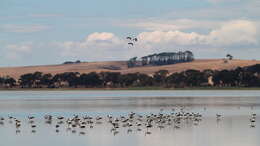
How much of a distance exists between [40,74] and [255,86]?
60.2 meters

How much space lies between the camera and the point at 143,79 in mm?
175500

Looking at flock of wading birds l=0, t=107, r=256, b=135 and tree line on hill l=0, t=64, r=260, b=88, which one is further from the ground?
tree line on hill l=0, t=64, r=260, b=88

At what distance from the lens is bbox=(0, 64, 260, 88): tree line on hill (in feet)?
537

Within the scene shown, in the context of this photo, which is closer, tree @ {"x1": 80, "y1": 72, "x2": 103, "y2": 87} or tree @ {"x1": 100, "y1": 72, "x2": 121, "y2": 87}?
tree @ {"x1": 100, "y1": 72, "x2": 121, "y2": 87}

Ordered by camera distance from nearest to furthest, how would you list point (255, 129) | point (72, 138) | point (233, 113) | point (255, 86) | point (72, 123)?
point (72, 138) < point (255, 129) < point (72, 123) < point (233, 113) < point (255, 86)

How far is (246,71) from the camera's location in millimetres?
165875

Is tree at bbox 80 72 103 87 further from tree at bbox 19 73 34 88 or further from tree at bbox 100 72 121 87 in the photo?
tree at bbox 19 73 34 88

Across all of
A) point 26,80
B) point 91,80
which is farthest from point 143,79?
point 26,80

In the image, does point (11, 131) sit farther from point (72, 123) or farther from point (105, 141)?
point (105, 141)

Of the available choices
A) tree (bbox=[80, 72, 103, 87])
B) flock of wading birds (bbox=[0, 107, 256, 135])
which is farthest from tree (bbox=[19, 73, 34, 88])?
flock of wading birds (bbox=[0, 107, 256, 135])

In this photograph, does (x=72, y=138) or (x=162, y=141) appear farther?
(x=72, y=138)

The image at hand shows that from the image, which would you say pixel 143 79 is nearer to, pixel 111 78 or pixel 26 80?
pixel 111 78

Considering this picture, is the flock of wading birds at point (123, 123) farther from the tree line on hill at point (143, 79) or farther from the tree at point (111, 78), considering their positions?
the tree at point (111, 78)

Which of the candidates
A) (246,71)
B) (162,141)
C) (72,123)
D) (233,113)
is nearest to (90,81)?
(246,71)
